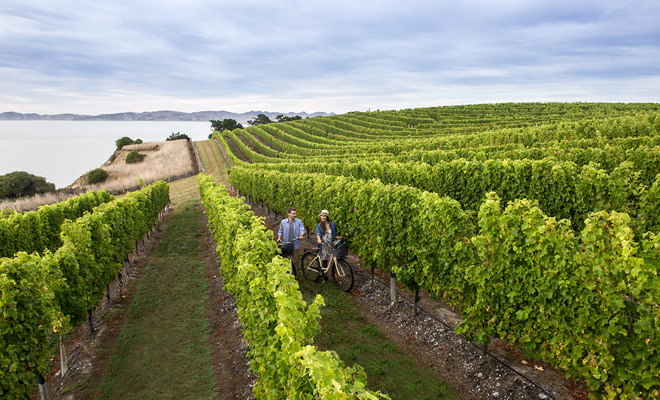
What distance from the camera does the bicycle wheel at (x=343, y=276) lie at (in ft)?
37.0

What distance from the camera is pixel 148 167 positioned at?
205 ft

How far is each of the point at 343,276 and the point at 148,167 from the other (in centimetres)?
5983

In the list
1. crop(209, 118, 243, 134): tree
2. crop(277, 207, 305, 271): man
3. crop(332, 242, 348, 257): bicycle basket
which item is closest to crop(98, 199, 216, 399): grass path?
crop(277, 207, 305, 271): man

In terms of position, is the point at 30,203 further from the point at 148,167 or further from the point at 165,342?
the point at 165,342

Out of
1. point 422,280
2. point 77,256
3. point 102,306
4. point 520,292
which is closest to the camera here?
point 520,292

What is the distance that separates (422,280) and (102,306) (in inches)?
411

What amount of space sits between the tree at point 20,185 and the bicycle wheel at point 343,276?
4935 cm

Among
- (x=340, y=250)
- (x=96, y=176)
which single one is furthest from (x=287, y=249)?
(x=96, y=176)

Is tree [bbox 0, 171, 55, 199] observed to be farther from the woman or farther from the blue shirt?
the woman

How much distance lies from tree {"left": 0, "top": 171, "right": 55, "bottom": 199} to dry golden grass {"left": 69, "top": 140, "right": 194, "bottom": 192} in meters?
5.01

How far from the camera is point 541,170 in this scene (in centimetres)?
1266

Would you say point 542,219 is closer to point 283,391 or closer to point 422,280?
point 422,280

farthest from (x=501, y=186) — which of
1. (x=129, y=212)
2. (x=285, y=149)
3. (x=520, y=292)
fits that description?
(x=285, y=149)

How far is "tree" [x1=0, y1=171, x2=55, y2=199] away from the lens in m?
44.6
